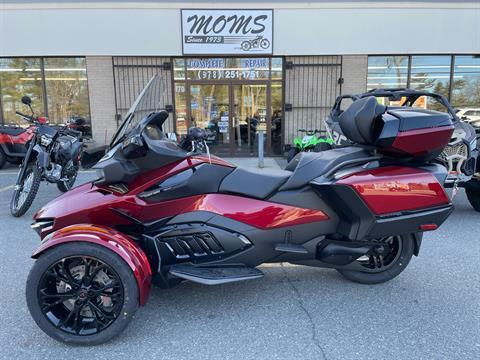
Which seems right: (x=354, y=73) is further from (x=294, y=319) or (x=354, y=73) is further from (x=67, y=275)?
(x=67, y=275)

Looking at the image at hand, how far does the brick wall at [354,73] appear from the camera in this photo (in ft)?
35.3

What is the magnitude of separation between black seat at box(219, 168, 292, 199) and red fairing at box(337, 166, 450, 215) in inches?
18.3

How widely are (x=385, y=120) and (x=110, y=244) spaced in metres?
2.02

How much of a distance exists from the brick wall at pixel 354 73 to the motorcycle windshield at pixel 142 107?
349 inches

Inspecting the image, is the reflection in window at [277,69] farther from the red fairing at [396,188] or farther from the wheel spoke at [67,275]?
the wheel spoke at [67,275]

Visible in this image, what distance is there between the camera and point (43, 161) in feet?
17.5

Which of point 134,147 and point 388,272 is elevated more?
point 134,147

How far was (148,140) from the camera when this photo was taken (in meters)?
2.52

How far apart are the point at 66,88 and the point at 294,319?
1064 cm

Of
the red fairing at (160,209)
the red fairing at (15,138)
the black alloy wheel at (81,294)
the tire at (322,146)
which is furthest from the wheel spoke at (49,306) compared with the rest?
the red fairing at (15,138)

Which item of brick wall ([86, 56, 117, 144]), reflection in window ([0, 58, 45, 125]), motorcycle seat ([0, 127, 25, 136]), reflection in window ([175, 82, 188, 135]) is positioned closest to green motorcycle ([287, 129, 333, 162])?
reflection in window ([175, 82, 188, 135])

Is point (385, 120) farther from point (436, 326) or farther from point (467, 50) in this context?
point (467, 50)

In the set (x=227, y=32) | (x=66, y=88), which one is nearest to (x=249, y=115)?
(x=227, y=32)

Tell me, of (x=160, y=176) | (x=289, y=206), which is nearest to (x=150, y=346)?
(x=160, y=176)
